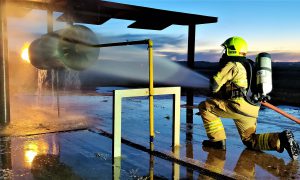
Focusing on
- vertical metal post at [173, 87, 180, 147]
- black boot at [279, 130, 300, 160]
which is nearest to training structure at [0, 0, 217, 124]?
vertical metal post at [173, 87, 180, 147]

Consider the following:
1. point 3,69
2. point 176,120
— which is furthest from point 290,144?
point 3,69

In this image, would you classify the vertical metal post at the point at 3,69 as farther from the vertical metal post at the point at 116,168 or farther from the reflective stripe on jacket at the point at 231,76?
the reflective stripe on jacket at the point at 231,76

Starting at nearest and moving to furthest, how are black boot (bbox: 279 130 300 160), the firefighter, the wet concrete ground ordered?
the wet concrete ground, black boot (bbox: 279 130 300 160), the firefighter

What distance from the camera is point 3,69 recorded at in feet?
19.5

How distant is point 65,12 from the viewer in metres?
7.31

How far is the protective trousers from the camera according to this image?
4.57 m

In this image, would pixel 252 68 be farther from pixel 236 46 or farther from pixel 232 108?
pixel 232 108

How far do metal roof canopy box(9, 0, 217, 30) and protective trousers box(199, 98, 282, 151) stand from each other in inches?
139

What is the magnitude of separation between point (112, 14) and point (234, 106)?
14.8 feet

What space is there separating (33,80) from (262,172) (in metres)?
20.0

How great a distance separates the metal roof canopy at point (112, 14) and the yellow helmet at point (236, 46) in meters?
3.30

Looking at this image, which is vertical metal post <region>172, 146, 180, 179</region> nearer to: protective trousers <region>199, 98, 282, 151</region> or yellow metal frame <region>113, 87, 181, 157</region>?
yellow metal frame <region>113, 87, 181, 157</region>

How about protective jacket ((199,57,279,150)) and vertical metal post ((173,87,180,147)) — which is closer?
protective jacket ((199,57,279,150))

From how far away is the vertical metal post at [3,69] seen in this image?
→ 592 centimetres
